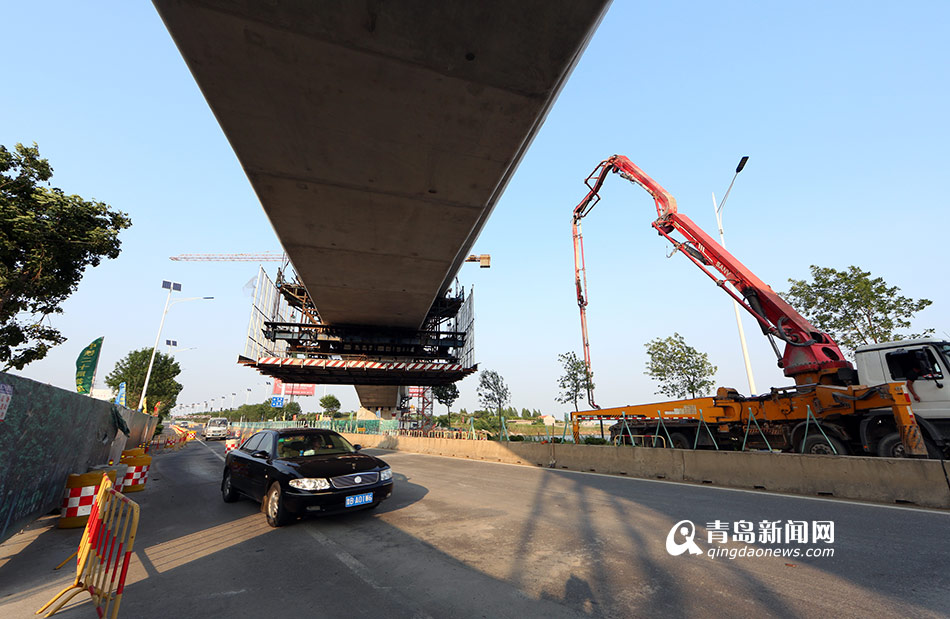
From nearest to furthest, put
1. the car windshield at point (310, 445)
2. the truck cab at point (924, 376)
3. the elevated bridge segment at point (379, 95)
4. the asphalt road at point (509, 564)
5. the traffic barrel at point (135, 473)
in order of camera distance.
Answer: the asphalt road at point (509, 564) < the elevated bridge segment at point (379, 95) < the car windshield at point (310, 445) < the truck cab at point (924, 376) < the traffic barrel at point (135, 473)

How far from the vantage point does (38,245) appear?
37.1ft

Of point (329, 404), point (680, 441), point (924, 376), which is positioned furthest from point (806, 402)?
point (329, 404)

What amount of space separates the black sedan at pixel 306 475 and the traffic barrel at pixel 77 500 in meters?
1.99

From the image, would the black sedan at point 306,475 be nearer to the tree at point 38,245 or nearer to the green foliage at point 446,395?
the tree at point 38,245

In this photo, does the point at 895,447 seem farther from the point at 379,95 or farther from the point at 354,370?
the point at 354,370

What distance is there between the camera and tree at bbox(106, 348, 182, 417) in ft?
151

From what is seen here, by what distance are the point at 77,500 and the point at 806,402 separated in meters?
15.2

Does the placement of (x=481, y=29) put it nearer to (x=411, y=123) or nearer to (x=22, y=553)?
(x=411, y=123)

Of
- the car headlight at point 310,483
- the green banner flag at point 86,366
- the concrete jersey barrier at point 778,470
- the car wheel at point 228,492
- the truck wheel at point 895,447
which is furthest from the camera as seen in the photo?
the green banner flag at point 86,366

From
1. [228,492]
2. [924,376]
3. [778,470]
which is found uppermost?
[924,376]

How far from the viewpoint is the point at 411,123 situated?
20.3ft

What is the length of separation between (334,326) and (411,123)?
16399 mm

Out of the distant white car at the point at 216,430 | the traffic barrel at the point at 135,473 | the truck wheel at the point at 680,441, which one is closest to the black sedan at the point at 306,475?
the traffic barrel at the point at 135,473

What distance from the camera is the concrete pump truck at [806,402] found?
8.11 meters
